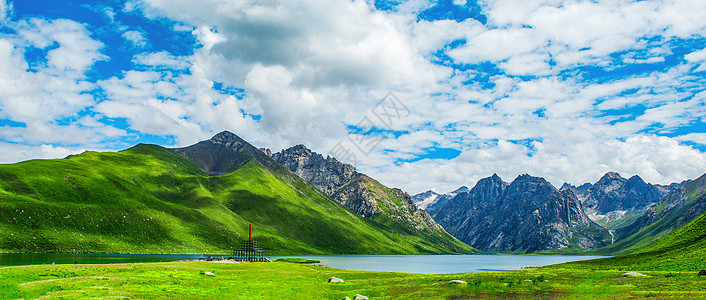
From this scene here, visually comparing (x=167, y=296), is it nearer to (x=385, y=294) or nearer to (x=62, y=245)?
(x=385, y=294)

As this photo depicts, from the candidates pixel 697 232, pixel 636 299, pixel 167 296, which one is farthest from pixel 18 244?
pixel 697 232

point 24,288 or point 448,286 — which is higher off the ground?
point 24,288

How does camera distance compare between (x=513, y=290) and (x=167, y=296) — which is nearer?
(x=167, y=296)

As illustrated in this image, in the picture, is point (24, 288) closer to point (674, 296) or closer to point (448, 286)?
point (448, 286)

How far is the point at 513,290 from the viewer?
41438 millimetres

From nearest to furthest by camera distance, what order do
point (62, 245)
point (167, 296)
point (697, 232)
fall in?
1. point (167, 296)
2. point (697, 232)
3. point (62, 245)

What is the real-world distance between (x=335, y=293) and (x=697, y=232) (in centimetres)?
12485

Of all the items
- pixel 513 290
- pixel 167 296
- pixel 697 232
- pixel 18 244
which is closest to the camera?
pixel 167 296

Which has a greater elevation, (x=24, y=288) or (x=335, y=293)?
(x=24, y=288)

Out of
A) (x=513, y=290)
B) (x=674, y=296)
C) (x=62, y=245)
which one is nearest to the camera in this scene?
(x=674, y=296)

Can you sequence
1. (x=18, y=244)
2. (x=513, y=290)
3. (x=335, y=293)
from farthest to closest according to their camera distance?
(x=18, y=244) < (x=335, y=293) < (x=513, y=290)

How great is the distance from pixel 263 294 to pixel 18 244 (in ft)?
644

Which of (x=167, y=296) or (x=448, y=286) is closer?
(x=167, y=296)

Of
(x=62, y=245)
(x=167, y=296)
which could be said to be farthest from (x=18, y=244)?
(x=167, y=296)
